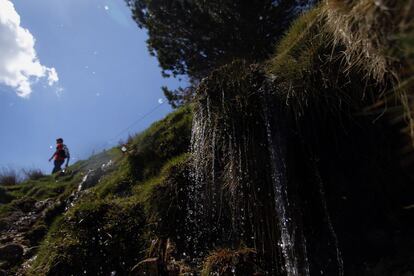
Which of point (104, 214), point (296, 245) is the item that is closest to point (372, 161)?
point (296, 245)

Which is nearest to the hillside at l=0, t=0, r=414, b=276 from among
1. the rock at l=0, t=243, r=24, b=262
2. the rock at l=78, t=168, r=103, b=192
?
the rock at l=0, t=243, r=24, b=262

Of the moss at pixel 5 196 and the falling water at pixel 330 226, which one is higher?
the moss at pixel 5 196

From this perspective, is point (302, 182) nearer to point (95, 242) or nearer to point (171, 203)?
point (171, 203)

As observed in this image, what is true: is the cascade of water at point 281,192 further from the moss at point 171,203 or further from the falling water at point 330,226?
the moss at point 171,203

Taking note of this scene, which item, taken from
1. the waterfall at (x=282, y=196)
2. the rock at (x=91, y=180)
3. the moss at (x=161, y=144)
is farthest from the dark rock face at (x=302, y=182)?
the rock at (x=91, y=180)

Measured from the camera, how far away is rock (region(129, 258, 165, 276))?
5.11m

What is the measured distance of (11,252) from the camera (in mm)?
7500

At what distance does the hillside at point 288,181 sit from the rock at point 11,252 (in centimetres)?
170

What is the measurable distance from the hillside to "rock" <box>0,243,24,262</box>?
170 centimetres

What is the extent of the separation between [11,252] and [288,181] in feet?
18.3

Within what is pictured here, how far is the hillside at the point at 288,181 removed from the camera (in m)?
4.19

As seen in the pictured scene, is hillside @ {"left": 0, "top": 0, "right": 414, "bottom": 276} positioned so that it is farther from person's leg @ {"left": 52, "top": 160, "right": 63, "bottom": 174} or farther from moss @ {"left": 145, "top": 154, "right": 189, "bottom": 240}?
person's leg @ {"left": 52, "top": 160, "right": 63, "bottom": 174}

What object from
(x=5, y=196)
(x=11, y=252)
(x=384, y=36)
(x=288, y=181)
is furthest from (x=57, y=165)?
(x=384, y=36)

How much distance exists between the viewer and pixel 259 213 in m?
4.67
